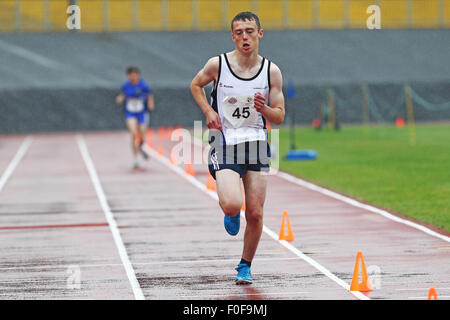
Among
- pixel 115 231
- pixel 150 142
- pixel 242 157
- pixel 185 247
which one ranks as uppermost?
pixel 242 157

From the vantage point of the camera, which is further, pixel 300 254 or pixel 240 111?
pixel 300 254

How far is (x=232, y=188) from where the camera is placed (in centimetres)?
969

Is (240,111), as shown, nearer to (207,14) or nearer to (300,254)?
(300,254)

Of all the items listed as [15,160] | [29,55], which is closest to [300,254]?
[15,160]

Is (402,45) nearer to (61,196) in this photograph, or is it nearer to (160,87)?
(160,87)

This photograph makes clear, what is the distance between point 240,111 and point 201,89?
0.49 metres

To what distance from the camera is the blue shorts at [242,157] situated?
9859 millimetres

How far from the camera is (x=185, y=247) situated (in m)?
12.8

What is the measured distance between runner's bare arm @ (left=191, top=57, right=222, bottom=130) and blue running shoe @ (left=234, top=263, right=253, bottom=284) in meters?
1.35

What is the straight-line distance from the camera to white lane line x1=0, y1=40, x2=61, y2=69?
5369 centimetres

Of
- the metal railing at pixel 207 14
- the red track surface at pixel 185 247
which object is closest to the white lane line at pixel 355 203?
the red track surface at pixel 185 247

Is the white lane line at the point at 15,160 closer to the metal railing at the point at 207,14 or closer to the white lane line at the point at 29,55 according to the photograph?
the white lane line at the point at 29,55

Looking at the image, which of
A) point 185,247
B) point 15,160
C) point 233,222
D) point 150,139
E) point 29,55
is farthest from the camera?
point 29,55
